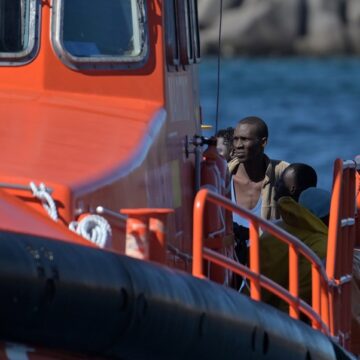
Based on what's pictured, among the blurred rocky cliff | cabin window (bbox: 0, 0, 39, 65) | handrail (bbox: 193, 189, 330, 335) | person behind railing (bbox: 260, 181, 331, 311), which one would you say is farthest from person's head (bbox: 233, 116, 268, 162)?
the blurred rocky cliff

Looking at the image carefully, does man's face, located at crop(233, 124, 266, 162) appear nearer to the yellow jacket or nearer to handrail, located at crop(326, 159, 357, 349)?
the yellow jacket

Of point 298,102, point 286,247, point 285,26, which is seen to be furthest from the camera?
point 285,26

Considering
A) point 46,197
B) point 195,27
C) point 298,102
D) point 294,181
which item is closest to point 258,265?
point 46,197

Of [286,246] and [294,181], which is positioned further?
[294,181]

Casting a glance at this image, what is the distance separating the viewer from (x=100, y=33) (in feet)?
18.8

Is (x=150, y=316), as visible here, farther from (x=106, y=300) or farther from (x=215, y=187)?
(x=215, y=187)

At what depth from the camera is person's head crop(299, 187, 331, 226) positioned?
22.4 ft

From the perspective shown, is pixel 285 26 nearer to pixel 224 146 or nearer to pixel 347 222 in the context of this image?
pixel 224 146

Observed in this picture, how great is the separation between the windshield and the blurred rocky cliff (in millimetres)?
49168

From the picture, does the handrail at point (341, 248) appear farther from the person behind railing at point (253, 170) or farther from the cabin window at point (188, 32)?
the person behind railing at point (253, 170)

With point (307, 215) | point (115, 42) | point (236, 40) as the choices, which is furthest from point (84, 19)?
point (236, 40)

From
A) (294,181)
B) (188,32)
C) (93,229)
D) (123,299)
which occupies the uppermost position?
(188,32)

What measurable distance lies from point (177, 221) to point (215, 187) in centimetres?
42

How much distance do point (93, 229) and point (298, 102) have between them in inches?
1548
